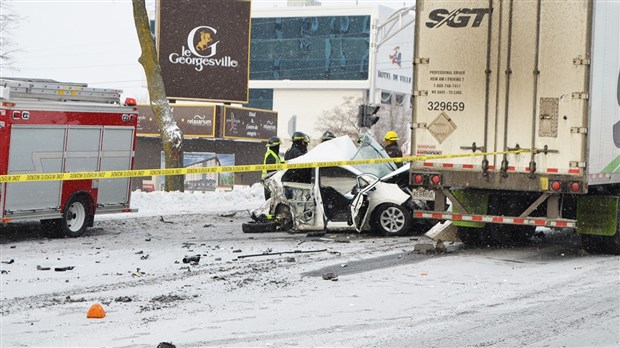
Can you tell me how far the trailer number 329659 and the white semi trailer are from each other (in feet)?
0.05

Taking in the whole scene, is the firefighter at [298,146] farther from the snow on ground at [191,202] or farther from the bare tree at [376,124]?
the bare tree at [376,124]

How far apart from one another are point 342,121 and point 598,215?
2601 inches

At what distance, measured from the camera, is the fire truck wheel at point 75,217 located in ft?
54.6

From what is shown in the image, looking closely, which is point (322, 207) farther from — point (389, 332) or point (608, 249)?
point (389, 332)

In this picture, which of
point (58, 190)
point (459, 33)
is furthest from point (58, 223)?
point (459, 33)

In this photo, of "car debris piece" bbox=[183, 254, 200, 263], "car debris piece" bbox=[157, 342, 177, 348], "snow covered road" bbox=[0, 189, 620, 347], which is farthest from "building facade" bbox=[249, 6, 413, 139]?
"car debris piece" bbox=[157, 342, 177, 348]

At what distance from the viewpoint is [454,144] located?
14055 mm

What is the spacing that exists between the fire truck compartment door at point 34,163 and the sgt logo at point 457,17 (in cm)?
650

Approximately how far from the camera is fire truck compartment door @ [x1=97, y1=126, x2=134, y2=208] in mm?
17484

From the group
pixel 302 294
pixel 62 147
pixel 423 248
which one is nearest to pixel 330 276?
pixel 302 294

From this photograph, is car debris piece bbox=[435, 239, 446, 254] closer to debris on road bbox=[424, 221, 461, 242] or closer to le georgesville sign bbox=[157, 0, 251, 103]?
debris on road bbox=[424, 221, 461, 242]

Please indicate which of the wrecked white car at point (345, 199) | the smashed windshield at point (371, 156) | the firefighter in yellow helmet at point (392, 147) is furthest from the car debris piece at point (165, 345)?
the firefighter in yellow helmet at point (392, 147)

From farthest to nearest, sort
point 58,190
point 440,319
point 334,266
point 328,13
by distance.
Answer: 1. point 328,13
2. point 58,190
3. point 334,266
4. point 440,319

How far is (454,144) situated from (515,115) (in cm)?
101
